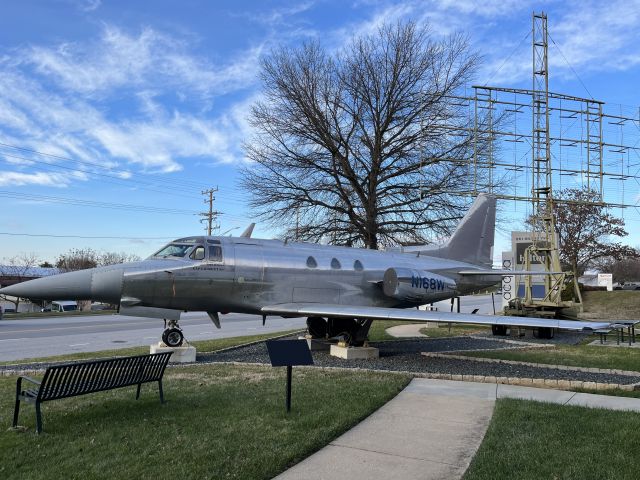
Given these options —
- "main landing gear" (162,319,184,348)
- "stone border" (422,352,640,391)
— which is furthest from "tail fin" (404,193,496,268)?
"main landing gear" (162,319,184,348)

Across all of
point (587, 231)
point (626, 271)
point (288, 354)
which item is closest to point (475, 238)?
point (288, 354)

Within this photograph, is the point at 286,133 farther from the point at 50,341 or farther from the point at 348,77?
the point at 50,341

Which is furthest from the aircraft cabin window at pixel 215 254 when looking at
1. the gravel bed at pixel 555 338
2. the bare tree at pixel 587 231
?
the bare tree at pixel 587 231

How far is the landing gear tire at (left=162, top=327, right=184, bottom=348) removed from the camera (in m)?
12.3

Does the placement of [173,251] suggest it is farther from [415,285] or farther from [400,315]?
[415,285]

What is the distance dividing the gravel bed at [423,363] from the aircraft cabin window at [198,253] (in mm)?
2492

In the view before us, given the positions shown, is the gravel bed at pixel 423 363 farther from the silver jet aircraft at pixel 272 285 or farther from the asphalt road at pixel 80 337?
the asphalt road at pixel 80 337

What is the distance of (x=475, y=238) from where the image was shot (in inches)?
699

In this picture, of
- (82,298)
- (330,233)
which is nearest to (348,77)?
(330,233)

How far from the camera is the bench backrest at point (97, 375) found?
19.6 ft

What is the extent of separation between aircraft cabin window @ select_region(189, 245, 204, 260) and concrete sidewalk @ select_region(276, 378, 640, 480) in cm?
538

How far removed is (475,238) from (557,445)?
41.6 ft

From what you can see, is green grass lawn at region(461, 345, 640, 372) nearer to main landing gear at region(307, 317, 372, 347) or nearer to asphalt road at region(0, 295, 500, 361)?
main landing gear at region(307, 317, 372, 347)

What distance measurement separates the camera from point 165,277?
11.1 m
